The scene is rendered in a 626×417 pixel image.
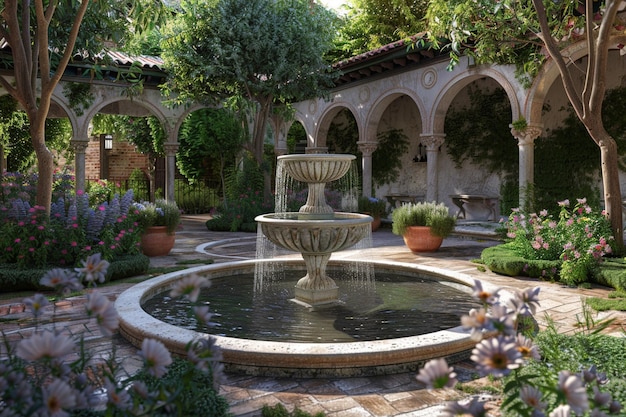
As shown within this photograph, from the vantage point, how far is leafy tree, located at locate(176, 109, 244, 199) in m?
20.0

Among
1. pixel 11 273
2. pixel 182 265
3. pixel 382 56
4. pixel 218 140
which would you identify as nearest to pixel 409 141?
pixel 382 56

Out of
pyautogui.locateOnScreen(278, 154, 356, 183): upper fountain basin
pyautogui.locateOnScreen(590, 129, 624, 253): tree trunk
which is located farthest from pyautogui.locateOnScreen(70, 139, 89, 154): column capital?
pyautogui.locateOnScreen(590, 129, 624, 253): tree trunk

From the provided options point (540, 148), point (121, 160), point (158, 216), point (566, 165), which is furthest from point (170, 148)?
point (566, 165)

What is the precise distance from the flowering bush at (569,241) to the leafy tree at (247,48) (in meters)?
8.13

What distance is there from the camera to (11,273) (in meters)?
6.22

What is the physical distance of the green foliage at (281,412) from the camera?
275 cm

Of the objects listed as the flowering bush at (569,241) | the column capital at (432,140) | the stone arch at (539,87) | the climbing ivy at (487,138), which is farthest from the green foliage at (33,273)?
the climbing ivy at (487,138)

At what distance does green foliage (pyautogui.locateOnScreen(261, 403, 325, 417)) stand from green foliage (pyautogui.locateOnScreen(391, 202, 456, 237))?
7.11 m

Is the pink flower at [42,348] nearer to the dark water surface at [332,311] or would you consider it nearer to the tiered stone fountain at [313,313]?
the tiered stone fountain at [313,313]

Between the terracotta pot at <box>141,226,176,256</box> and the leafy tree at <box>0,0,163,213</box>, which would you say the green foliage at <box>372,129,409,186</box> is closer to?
the terracotta pot at <box>141,226,176,256</box>

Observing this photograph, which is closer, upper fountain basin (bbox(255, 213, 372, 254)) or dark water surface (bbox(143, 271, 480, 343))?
dark water surface (bbox(143, 271, 480, 343))

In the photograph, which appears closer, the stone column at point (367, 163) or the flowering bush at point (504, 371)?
the flowering bush at point (504, 371)

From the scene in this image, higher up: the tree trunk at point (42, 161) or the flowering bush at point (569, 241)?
the tree trunk at point (42, 161)

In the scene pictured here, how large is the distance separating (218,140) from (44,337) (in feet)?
63.0
